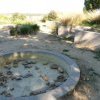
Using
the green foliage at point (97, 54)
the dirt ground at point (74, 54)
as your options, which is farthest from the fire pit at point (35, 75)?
the green foliage at point (97, 54)

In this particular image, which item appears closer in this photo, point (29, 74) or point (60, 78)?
point (60, 78)

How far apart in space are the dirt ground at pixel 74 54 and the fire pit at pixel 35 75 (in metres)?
0.24

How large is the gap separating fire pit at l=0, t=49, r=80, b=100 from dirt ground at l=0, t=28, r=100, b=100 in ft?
0.80

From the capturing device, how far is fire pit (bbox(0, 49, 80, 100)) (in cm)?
457

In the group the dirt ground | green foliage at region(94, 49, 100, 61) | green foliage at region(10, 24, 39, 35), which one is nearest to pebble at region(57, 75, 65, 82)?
the dirt ground

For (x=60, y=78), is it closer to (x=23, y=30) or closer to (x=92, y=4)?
(x=23, y=30)

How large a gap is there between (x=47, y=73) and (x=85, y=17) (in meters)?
4.28

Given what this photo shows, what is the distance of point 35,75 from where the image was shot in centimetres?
533

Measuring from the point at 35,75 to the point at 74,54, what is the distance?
67.0 inches

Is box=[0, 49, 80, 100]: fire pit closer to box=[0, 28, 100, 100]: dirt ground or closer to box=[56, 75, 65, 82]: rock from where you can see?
box=[56, 75, 65, 82]: rock

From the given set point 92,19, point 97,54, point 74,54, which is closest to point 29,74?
point 74,54

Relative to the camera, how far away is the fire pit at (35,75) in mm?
4570

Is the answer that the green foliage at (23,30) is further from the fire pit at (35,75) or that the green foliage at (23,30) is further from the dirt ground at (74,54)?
the fire pit at (35,75)

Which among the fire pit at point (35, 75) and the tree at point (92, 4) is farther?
the tree at point (92, 4)
